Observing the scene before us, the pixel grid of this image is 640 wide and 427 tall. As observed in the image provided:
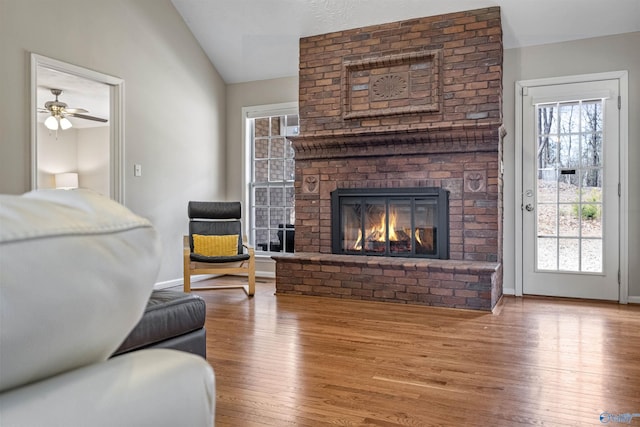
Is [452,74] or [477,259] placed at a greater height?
[452,74]

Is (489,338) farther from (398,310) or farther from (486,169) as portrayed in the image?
(486,169)

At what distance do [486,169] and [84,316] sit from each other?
4.16 meters

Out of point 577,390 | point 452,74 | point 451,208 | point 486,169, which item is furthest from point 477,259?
point 577,390

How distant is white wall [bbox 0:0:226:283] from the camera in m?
3.69

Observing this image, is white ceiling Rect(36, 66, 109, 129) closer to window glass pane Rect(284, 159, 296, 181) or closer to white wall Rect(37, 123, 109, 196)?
white wall Rect(37, 123, 109, 196)

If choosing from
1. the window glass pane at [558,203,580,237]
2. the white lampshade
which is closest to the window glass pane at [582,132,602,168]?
the window glass pane at [558,203,580,237]

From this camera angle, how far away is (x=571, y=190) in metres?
4.49

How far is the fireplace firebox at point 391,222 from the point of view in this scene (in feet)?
14.7

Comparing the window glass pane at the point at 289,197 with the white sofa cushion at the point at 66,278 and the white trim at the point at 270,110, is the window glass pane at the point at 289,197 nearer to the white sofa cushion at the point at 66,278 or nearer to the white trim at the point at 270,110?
the white trim at the point at 270,110

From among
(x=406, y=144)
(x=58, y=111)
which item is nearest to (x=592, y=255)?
(x=406, y=144)

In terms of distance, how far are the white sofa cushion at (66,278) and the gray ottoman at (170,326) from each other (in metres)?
1.25

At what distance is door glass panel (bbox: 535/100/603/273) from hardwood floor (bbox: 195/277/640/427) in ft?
1.92

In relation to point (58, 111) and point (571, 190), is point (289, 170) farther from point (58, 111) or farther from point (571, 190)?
point (571, 190)

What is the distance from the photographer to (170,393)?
0.56 meters
